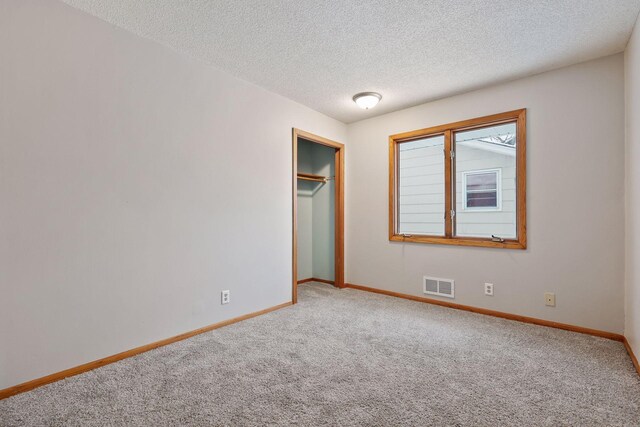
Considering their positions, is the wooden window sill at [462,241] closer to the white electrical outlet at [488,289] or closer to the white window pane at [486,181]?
the white window pane at [486,181]

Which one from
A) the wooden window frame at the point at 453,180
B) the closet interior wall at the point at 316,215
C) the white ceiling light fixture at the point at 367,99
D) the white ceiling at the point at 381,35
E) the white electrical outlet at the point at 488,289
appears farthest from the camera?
the closet interior wall at the point at 316,215

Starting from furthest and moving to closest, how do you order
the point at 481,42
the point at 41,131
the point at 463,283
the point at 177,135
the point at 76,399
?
the point at 463,283 < the point at 177,135 < the point at 481,42 < the point at 41,131 < the point at 76,399

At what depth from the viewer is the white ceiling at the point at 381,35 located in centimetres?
205

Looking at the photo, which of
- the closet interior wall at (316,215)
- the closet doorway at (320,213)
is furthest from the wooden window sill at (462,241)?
the closet interior wall at (316,215)

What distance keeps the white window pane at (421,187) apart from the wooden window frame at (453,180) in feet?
0.29

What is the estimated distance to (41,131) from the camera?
192cm

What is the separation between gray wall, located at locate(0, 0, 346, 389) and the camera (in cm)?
184

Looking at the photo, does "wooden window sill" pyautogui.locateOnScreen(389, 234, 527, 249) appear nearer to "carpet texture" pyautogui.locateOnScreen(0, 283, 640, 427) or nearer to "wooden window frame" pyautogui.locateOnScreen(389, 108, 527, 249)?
"wooden window frame" pyautogui.locateOnScreen(389, 108, 527, 249)

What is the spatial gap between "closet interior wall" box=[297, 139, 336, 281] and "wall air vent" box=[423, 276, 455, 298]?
1.45 metres

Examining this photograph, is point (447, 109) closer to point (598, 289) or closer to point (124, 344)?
point (598, 289)

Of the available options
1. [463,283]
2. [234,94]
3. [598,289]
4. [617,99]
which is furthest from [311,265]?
[617,99]

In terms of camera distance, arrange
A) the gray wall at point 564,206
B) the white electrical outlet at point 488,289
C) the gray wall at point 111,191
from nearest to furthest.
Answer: the gray wall at point 111,191
the gray wall at point 564,206
the white electrical outlet at point 488,289

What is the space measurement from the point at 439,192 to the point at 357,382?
8.56 ft

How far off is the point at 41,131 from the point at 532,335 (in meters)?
3.98
